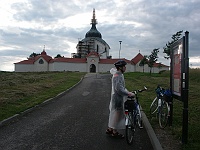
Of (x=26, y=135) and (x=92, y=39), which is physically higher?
(x=92, y=39)

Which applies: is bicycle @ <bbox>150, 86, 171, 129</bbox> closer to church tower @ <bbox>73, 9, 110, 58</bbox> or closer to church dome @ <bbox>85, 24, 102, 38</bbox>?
church tower @ <bbox>73, 9, 110, 58</bbox>

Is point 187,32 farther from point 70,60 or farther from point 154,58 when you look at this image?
point 70,60

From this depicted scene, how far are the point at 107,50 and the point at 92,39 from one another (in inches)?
337

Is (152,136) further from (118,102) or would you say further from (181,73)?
(181,73)

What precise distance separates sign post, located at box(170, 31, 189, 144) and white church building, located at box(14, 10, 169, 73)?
60.6m

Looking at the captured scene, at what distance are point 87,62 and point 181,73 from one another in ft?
230

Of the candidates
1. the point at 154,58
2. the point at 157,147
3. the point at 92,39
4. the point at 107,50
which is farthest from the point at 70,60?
the point at 157,147

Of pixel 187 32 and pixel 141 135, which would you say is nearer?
pixel 187 32

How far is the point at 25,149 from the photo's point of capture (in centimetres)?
568

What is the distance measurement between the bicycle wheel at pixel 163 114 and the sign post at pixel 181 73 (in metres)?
0.49

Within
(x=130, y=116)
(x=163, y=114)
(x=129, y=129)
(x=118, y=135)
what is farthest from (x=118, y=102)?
(x=163, y=114)

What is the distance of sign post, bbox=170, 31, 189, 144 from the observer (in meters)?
5.96

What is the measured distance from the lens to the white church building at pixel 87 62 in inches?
2975

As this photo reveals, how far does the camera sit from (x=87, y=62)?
75938 mm
